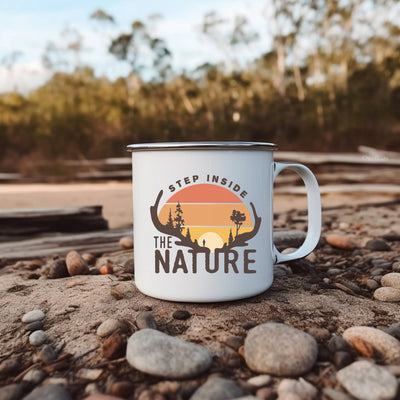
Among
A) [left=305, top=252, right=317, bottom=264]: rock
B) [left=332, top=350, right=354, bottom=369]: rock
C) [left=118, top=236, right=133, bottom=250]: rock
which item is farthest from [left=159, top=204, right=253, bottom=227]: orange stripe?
[left=118, top=236, right=133, bottom=250]: rock

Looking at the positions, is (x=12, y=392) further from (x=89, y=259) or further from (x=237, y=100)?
(x=237, y=100)

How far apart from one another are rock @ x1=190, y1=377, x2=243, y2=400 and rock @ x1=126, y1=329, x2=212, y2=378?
0.27ft

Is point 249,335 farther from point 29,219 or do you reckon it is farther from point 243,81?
point 243,81

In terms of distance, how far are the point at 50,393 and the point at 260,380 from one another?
615mm

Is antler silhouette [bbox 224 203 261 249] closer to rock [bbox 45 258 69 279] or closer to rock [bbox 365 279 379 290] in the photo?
rock [bbox 365 279 379 290]

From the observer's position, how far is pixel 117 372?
142 cm

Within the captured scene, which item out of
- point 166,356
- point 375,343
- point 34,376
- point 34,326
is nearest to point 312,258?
point 375,343

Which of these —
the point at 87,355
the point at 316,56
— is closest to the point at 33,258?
the point at 87,355

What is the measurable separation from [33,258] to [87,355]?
1.70 metres

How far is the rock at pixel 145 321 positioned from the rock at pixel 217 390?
39cm

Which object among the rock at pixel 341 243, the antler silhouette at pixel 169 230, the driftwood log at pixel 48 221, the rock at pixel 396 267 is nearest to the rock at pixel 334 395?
the antler silhouette at pixel 169 230

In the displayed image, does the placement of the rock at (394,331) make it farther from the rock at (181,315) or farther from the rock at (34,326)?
the rock at (34,326)

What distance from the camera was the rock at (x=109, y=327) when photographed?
5.32 feet

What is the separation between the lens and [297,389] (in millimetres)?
1288
